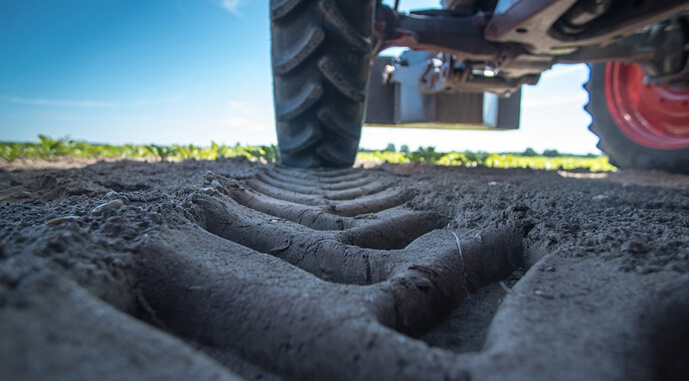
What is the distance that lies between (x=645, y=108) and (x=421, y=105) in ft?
6.19

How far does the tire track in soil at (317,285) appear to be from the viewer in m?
0.46

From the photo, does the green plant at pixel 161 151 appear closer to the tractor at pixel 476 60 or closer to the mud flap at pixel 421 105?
the tractor at pixel 476 60

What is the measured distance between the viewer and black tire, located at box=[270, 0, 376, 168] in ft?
5.89

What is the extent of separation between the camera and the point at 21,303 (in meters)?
0.42

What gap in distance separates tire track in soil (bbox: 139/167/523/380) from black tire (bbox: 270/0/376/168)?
103cm

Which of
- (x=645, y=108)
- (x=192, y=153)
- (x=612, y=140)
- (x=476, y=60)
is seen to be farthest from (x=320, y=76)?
(x=645, y=108)

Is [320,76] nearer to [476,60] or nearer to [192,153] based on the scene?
[476,60]

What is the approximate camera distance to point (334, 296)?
1.83ft

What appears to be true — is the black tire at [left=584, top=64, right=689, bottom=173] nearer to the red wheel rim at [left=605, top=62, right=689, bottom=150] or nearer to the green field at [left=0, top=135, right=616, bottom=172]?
the red wheel rim at [left=605, top=62, right=689, bottom=150]

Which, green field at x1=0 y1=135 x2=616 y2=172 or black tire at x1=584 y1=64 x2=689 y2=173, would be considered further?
green field at x1=0 y1=135 x2=616 y2=172

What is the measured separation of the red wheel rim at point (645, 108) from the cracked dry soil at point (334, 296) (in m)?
2.66

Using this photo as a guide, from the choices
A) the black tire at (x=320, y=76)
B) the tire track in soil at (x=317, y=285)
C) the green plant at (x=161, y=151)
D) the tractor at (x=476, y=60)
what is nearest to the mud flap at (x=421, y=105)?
the tractor at (x=476, y=60)

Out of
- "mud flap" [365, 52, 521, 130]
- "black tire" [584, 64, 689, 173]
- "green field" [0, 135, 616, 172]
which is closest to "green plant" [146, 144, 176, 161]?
"green field" [0, 135, 616, 172]

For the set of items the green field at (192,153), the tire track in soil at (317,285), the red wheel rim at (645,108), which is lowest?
the tire track in soil at (317,285)
